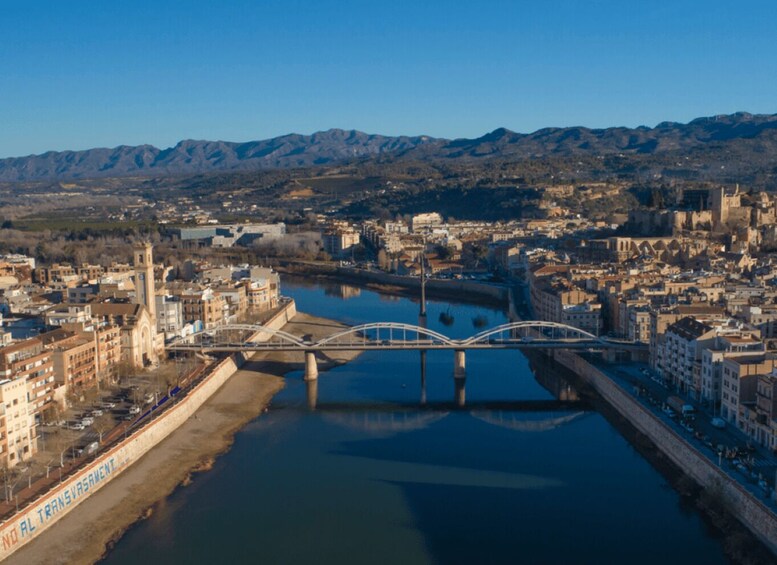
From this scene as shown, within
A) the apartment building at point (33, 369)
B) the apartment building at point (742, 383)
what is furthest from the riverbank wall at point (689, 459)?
the apartment building at point (33, 369)

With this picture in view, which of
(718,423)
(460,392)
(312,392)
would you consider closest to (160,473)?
(312,392)

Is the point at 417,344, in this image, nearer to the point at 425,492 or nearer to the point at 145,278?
the point at 145,278

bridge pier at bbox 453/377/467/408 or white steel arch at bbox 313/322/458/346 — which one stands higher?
white steel arch at bbox 313/322/458/346

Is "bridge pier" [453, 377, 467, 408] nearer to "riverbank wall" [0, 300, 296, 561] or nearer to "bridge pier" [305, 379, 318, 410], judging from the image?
"bridge pier" [305, 379, 318, 410]

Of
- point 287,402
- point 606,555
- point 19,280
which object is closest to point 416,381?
point 287,402

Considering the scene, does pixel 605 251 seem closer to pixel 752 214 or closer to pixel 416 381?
pixel 752 214

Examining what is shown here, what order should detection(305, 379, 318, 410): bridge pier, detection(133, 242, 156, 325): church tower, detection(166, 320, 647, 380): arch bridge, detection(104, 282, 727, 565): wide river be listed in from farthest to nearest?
detection(133, 242, 156, 325): church tower, detection(166, 320, 647, 380): arch bridge, detection(305, 379, 318, 410): bridge pier, detection(104, 282, 727, 565): wide river

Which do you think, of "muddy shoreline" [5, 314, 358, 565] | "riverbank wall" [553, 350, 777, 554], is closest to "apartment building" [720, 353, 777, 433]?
"riverbank wall" [553, 350, 777, 554]
